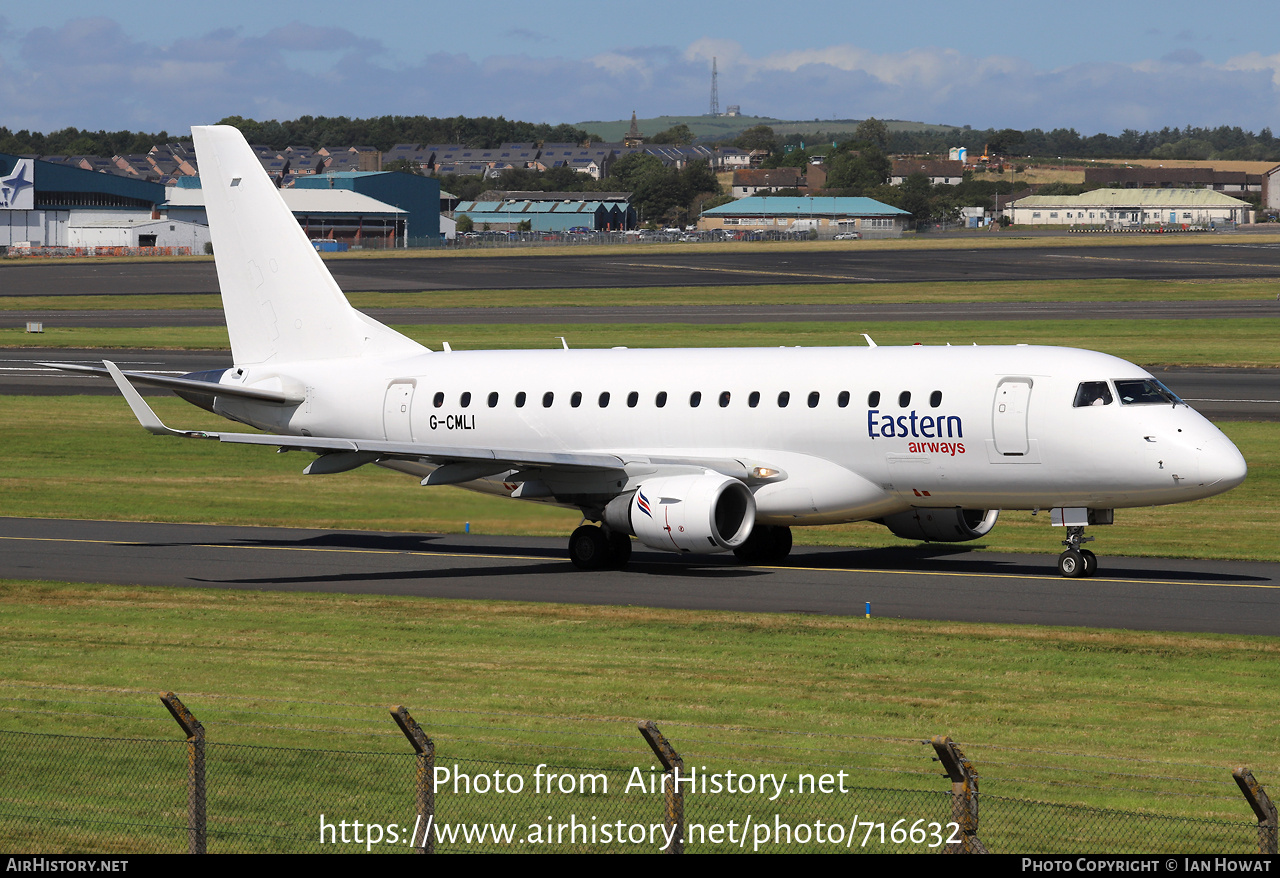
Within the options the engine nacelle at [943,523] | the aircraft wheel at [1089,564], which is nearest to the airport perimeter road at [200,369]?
the engine nacelle at [943,523]

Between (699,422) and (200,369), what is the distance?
5032 centimetres

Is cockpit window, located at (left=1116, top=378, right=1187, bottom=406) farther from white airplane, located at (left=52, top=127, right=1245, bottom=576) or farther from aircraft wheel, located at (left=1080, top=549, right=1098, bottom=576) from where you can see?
aircraft wheel, located at (left=1080, top=549, right=1098, bottom=576)

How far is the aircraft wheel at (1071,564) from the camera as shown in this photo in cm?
3288

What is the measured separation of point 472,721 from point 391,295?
10819cm

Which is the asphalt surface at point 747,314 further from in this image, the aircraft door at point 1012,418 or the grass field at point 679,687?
the grass field at point 679,687

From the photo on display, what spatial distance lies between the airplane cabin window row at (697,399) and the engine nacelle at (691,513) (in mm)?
2242

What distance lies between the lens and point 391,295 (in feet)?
415

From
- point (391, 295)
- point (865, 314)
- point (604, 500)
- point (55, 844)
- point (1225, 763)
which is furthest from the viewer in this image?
point (391, 295)

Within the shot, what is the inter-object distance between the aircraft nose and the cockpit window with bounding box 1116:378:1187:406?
1.52m

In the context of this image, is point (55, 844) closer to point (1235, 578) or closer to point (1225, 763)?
point (1225, 763)

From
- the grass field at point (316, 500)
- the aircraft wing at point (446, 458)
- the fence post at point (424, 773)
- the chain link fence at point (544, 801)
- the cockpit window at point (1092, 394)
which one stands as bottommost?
the grass field at point (316, 500)

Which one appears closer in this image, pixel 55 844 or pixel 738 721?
pixel 55 844
